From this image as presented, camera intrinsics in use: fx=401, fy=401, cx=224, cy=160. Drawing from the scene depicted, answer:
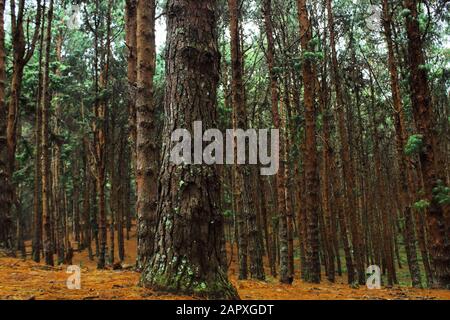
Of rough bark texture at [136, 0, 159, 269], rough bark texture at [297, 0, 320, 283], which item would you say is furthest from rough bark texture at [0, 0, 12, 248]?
rough bark texture at [297, 0, 320, 283]

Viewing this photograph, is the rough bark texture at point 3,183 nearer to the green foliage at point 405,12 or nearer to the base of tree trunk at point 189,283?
the base of tree trunk at point 189,283

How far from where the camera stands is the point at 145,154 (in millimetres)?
6871

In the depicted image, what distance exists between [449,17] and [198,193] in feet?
35.4

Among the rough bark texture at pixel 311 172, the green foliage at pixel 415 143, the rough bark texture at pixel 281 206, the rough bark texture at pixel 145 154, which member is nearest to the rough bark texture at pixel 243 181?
the rough bark texture at pixel 281 206

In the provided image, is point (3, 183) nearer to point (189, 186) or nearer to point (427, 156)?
point (189, 186)

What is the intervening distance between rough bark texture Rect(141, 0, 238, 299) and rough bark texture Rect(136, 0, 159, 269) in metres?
2.44

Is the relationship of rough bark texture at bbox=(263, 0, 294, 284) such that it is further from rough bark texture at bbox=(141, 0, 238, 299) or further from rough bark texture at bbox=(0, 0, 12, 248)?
rough bark texture at bbox=(0, 0, 12, 248)

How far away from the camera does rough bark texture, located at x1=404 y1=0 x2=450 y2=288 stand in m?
7.65

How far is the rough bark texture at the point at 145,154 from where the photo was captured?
265 inches

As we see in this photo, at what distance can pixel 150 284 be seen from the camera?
4.19m

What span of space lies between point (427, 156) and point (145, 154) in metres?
5.32

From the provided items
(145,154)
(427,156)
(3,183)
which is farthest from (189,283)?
(3,183)

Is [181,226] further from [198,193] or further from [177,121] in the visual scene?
[177,121]

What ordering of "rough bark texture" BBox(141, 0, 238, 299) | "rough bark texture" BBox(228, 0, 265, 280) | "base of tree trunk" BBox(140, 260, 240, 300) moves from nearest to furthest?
"base of tree trunk" BBox(140, 260, 240, 300) → "rough bark texture" BBox(141, 0, 238, 299) → "rough bark texture" BBox(228, 0, 265, 280)
